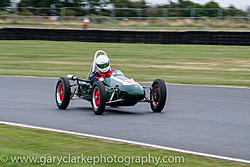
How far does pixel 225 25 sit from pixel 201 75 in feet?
61.5

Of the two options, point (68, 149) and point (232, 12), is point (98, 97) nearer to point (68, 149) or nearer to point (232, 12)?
point (68, 149)

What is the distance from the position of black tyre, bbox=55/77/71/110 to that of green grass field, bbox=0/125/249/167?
251cm

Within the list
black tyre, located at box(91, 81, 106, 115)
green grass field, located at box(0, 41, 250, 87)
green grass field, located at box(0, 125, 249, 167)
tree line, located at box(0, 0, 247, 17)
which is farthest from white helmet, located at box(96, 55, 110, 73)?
tree line, located at box(0, 0, 247, 17)

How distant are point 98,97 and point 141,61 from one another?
45.2 ft

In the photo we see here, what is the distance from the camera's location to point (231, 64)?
22219mm

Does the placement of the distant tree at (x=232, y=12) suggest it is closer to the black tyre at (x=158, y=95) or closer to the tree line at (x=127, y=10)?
the tree line at (x=127, y=10)

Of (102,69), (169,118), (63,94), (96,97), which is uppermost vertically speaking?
(102,69)

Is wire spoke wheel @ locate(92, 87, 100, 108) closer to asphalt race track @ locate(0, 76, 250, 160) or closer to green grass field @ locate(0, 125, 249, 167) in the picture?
asphalt race track @ locate(0, 76, 250, 160)

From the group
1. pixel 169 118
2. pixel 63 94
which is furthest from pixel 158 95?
pixel 63 94

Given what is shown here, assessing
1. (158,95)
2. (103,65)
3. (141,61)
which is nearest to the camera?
(158,95)

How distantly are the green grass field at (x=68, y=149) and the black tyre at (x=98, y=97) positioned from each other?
5.46 feet

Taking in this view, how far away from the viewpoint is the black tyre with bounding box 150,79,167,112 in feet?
33.2

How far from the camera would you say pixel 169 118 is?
976 centimetres

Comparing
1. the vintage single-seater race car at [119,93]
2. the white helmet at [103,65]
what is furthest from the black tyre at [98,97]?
the white helmet at [103,65]
